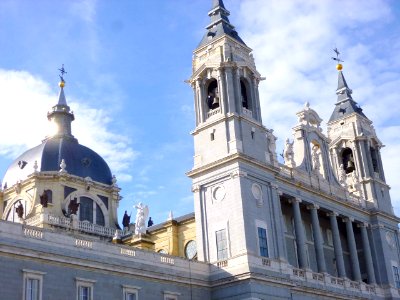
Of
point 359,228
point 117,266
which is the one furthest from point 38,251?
point 359,228

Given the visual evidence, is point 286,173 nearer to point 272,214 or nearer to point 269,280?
point 272,214

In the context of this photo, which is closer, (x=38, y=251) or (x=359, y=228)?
(x=38, y=251)

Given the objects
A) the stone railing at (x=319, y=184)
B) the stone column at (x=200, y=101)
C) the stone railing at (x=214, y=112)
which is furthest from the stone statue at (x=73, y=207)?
the stone railing at (x=319, y=184)

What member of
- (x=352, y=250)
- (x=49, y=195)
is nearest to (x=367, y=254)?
(x=352, y=250)

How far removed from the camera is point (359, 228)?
55.3 m

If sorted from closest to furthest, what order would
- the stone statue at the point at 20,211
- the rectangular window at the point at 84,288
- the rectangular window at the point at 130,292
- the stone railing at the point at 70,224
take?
the rectangular window at the point at 84,288 < the rectangular window at the point at 130,292 < the stone railing at the point at 70,224 < the stone statue at the point at 20,211

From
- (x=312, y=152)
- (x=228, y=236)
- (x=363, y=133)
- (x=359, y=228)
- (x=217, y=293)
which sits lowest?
(x=217, y=293)

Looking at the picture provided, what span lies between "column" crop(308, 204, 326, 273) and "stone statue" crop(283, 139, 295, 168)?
3.49 m

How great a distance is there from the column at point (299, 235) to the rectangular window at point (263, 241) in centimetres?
471

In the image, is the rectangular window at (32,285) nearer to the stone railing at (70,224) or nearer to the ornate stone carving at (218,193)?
the ornate stone carving at (218,193)

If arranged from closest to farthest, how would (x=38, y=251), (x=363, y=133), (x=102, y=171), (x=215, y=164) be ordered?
1. (x=38, y=251)
2. (x=215, y=164)
3. (x=363, y=133)
4. (x=102, y=171)

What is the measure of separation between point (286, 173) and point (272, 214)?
5.06 metres

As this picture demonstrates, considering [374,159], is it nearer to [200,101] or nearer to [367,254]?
[367,254]

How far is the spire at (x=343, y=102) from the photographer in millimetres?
60541
